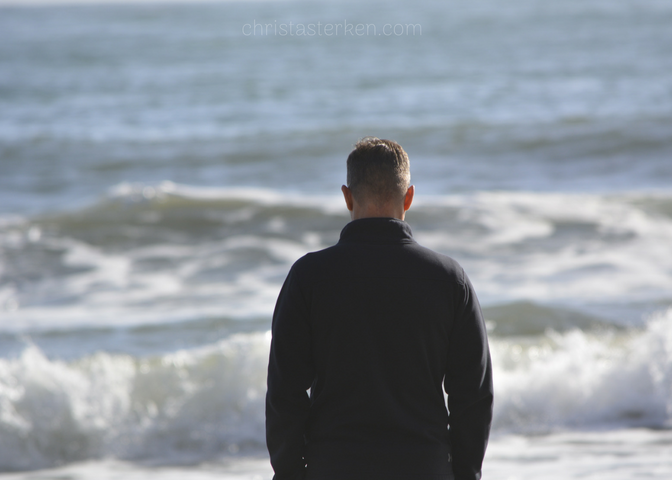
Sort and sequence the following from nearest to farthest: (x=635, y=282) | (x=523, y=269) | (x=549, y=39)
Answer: (x=635, y=282), (x=523, y=269), (x=549, y=39)

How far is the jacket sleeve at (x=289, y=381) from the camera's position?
180 centimetres

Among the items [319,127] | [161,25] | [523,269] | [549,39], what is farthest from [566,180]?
[161,25]

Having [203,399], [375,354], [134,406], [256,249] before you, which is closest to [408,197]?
[375,354]

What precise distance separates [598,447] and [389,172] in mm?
3217

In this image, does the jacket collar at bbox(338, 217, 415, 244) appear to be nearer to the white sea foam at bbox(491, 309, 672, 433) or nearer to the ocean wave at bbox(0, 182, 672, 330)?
the white sea foam at bbox(491, 309, 672, 433)

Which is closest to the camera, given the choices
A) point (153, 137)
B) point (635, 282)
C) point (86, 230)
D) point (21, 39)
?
point (635, 282)

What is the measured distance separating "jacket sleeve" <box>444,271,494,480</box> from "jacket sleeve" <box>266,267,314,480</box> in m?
0.38

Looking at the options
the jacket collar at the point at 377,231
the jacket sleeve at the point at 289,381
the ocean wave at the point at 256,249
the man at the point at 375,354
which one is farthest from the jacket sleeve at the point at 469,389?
the ocean wave at the point at 256,249

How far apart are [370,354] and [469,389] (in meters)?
0.29

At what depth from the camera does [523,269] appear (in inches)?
310

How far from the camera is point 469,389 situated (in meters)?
1.85

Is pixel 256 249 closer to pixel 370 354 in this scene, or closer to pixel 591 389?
pixel 591 389

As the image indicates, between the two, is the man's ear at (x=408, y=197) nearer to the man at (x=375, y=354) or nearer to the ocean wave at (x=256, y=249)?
the man at (x=375, y=354)

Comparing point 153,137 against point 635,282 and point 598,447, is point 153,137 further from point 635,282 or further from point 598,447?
point 598,447
